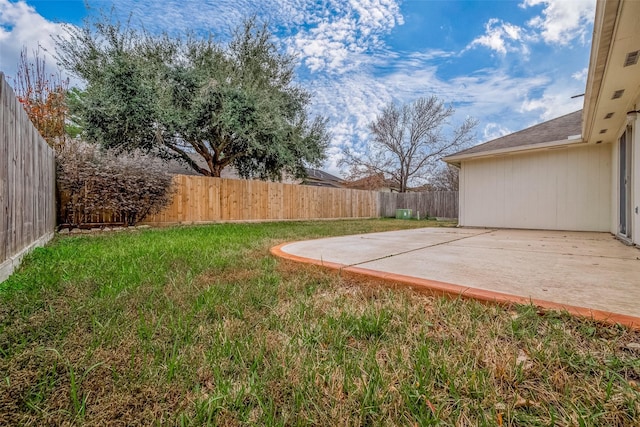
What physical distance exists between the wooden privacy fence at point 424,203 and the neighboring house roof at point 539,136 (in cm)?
654

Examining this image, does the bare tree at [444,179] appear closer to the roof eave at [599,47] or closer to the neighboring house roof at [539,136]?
the neighboring house roof at [539,136]

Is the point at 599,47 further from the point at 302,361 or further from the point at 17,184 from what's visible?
the point at 17,184

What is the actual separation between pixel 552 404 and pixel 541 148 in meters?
6.82

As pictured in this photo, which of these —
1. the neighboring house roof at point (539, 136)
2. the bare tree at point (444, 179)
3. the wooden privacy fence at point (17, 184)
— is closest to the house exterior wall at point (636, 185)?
the neighboring house roof at point (539, 136)

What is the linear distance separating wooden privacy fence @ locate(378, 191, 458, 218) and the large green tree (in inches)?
258

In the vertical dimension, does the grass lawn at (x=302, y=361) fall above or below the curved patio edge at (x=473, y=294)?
below

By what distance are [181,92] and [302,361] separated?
33.2 ft

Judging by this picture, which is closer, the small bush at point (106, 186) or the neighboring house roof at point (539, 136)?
the small bush at point (106, 186)

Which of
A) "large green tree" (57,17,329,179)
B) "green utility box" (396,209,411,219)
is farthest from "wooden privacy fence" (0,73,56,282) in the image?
"green utility box" (396,209,411,219)

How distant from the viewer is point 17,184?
A: 8.79 feet

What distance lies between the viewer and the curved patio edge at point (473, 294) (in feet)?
4.18

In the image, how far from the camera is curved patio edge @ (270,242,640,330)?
127 cm

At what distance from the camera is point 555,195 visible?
20.2ft

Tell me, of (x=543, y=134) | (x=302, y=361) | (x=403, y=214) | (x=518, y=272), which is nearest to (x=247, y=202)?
(x=403, y=214)
